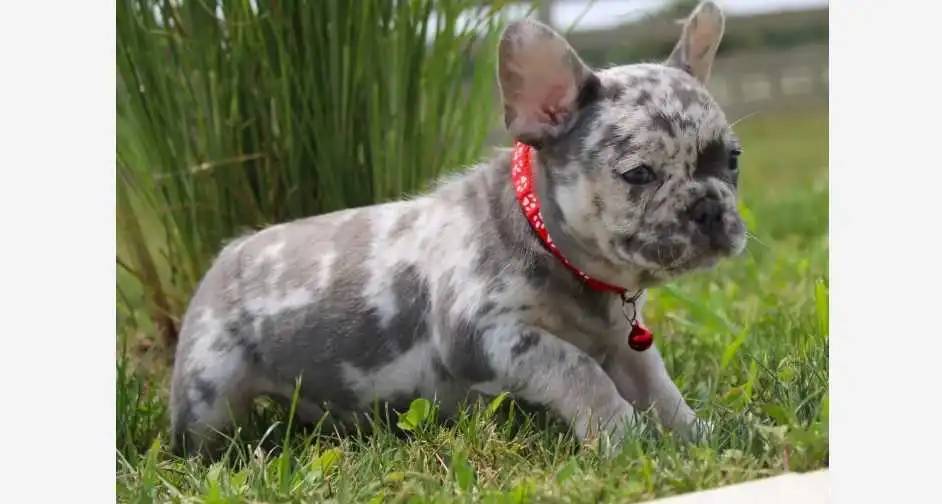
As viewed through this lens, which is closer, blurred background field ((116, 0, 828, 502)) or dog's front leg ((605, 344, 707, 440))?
blurred background field ((116, 0, 828, 502))

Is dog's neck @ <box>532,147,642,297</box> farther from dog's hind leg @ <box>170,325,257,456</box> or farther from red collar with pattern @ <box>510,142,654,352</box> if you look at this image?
dog's hind leg @ <box>170,325,257,456</box>

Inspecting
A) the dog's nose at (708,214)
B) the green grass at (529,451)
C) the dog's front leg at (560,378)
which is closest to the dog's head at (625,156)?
the dog's nose at (708,214)

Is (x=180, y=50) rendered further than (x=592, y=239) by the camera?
Yes

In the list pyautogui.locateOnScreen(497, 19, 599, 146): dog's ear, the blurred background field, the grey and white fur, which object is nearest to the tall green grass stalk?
the blurred background field

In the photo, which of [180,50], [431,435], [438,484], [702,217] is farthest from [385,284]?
[180,50]

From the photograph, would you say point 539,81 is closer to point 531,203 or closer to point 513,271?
point 531,203

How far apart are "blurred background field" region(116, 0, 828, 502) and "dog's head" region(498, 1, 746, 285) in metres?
0.31

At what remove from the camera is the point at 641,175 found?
1.94 meters

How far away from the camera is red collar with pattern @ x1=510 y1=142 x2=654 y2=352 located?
2.04 metres

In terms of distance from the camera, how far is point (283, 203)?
2703 millimetres

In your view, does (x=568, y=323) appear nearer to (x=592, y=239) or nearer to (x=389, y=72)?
(x=592, y=239)

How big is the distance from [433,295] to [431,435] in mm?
234

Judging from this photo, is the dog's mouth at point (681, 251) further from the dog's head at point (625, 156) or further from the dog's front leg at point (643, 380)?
the dog's front leg at point (643, 380)

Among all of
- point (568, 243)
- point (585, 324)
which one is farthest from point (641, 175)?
point (585, 324)
